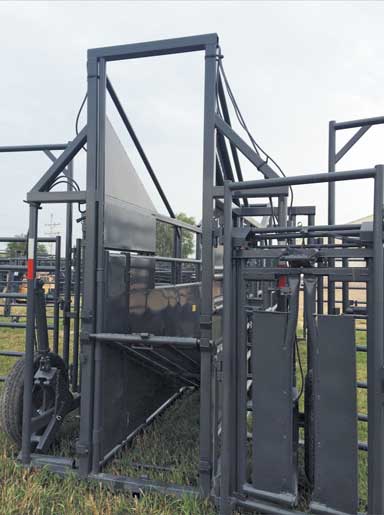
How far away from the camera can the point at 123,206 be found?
3072 mm

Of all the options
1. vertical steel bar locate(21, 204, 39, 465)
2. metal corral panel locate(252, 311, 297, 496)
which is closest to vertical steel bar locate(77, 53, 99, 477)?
vertical steel bar locate(21, 204, 39, 465)

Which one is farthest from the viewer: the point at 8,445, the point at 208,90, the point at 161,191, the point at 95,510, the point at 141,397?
the point at 161,191

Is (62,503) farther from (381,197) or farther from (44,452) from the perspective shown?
(381,197)

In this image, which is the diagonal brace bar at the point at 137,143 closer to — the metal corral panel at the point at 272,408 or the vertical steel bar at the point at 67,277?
the vertical steel bar at the point at 67,277

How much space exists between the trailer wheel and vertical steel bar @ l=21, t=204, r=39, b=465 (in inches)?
5.8

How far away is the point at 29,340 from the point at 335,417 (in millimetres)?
1993

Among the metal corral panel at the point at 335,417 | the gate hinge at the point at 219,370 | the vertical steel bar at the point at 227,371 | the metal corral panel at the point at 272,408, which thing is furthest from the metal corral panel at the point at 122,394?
the metal corral panel at the point at 335,417

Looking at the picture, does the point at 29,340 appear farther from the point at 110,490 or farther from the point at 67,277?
the point at 110,490

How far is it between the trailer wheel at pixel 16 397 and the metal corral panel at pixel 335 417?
1899 mm

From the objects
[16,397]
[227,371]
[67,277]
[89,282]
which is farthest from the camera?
[67,277]

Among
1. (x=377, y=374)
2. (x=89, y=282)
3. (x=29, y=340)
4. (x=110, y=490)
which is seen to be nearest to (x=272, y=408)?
(x=377, y=374)

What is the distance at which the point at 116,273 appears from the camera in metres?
2.85

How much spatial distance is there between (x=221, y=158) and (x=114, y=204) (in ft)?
2.76

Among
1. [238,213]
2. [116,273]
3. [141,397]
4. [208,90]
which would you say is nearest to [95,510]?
[141,397]
